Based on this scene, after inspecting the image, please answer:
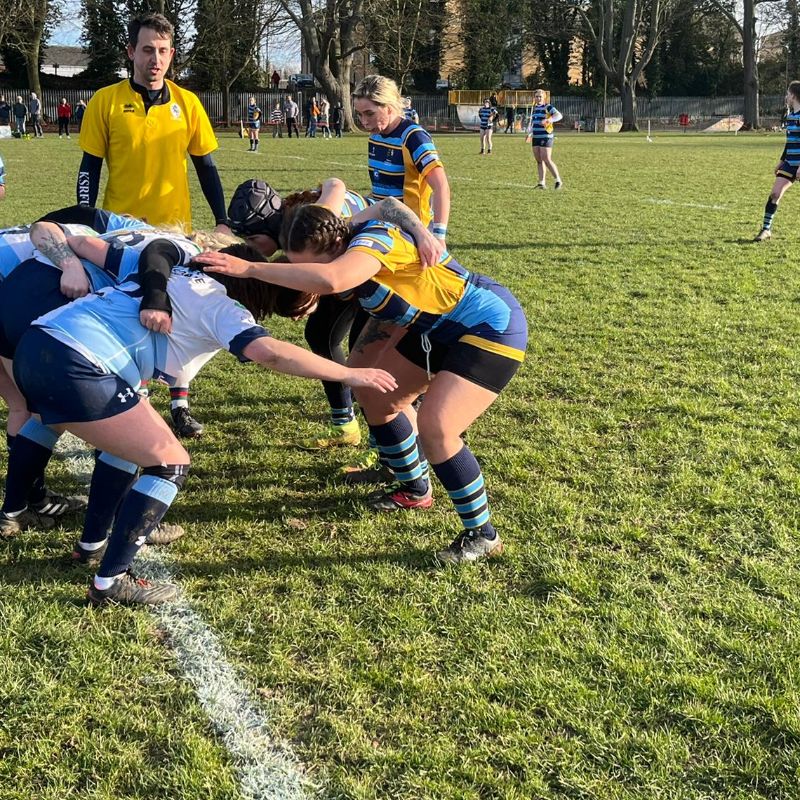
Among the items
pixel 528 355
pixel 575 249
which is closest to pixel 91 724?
pixel 528 355

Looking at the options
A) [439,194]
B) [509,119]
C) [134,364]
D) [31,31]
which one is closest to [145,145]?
[439,194]

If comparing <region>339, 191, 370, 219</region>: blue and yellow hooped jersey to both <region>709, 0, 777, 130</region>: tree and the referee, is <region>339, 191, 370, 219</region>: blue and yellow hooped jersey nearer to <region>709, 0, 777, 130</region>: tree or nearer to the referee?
the referee

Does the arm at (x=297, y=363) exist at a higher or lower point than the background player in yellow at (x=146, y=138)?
lower

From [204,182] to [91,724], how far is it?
3.38 m

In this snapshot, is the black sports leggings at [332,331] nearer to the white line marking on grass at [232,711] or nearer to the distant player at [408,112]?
the white line marking on grass at [232,711]

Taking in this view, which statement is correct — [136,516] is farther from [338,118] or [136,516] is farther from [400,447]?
[338,118]

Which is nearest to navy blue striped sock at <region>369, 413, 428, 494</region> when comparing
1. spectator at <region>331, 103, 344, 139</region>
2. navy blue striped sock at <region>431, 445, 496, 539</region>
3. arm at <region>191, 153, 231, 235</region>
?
navy blue striped sock at <region>431, 445, 496, 539</region>

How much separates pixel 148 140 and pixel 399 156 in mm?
1535

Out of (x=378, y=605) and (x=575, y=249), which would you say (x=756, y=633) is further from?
(x=575, y=249)

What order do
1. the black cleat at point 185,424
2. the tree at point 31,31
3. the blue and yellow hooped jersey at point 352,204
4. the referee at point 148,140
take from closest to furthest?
the blue and yellow hooped jersey at point 352,204
the referee at point 148,140
the black cleat at point 185,424
the tree at point 31,31

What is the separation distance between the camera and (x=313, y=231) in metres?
3.05

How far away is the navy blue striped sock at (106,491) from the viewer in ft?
10.4

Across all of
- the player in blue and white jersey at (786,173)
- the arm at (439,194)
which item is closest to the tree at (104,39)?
the player in blue and white jersey at (786,173)

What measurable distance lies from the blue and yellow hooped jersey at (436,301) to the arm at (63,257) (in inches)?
40.8
